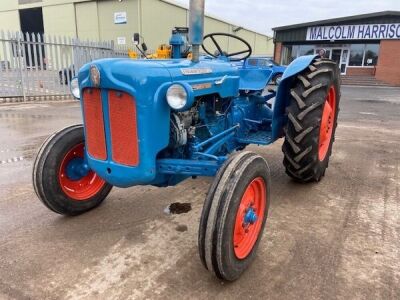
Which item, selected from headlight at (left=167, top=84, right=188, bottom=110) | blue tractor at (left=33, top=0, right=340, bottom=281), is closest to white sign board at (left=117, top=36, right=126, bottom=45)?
blue tractor at (left=33, top=0, right=340, bottom=281)

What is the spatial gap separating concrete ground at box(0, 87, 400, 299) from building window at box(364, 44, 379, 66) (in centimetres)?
2133

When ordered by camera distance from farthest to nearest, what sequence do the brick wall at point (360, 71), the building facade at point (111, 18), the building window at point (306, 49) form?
the building window at point (306, 49) < the brick wall at point (360, 71) < the building facade at point (111, 18)

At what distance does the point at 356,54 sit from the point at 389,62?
7.83 ft

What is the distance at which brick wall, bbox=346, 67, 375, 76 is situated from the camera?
2308 centimetres

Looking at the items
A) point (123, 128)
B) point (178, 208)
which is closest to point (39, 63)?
point (178, 208)

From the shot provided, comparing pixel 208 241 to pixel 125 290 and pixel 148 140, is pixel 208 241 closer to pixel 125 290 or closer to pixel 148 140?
pixel 125 290

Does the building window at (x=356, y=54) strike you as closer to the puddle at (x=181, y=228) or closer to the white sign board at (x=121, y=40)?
the white sign board at (x=121, y=40)

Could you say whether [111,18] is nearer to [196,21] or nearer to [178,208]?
[178,208]

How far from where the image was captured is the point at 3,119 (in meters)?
7.48

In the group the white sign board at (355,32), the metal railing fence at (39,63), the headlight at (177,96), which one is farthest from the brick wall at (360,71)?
the headlight at (177,96)

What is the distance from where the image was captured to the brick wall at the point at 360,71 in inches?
909

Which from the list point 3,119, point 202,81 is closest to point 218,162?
point 202,81

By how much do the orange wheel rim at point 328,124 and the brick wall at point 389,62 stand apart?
20.6 m

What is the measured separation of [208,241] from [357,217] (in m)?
1.70
